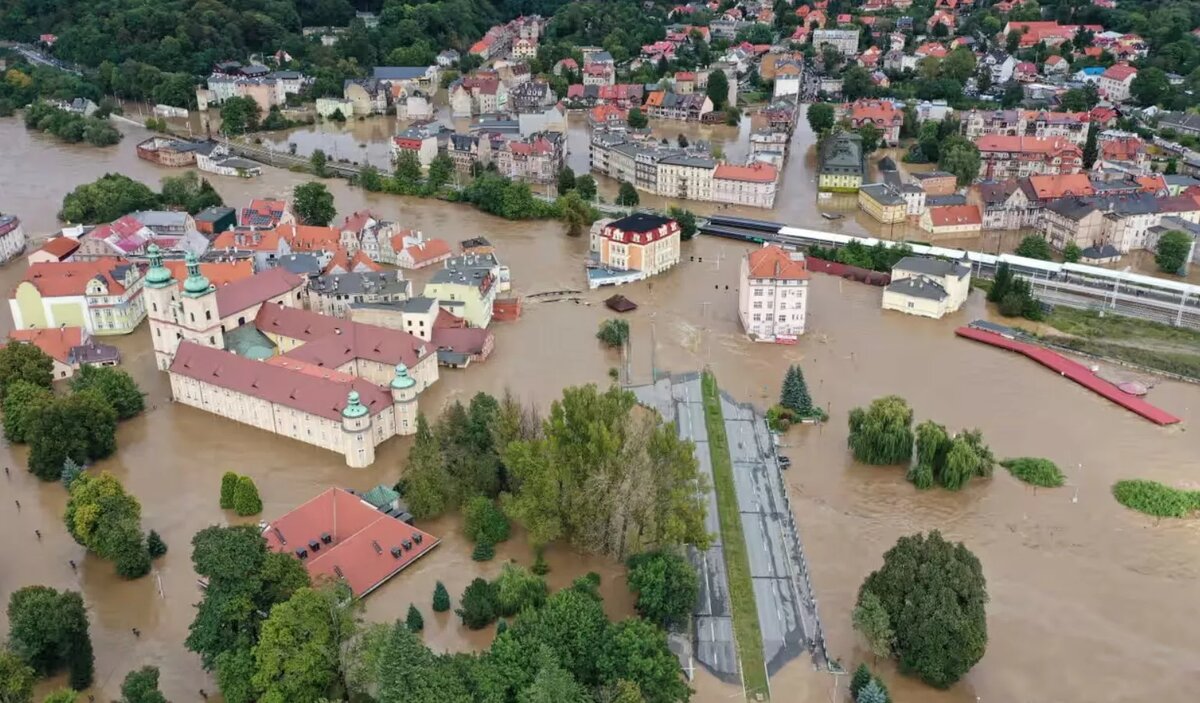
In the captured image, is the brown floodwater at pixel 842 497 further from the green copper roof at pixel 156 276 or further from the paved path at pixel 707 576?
the green copper roof at pixel 156 276

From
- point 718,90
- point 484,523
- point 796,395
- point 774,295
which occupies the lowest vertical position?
point 484,523

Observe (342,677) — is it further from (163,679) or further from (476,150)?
(476,150)

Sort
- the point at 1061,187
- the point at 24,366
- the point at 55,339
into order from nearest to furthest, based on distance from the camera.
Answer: the point at 24,366 < the point at 55,339 < the point at 1061,187

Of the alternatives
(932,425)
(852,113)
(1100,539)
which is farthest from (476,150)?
(1100,539)

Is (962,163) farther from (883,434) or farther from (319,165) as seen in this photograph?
(319,165)

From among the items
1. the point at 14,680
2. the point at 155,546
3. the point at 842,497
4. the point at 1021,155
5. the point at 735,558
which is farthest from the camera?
the point at 1021,155

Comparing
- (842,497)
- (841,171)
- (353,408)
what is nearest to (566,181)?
(841,171)

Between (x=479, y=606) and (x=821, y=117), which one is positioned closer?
(x=479, y=606)

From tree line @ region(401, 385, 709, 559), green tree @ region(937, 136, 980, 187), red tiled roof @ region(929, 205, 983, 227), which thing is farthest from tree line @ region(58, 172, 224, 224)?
green tree @ region(937, 136, 980, 187)
